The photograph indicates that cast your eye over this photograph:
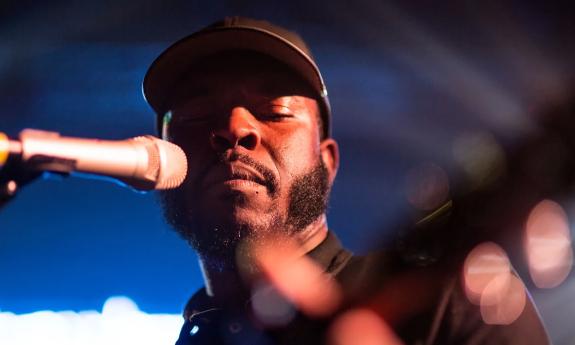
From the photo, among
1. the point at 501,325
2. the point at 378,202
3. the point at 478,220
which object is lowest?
the point at 501,325

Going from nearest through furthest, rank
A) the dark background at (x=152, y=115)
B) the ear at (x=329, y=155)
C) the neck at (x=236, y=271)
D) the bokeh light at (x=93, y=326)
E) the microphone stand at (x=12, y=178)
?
the microphone stand at (x=12, y=178), the neck at (x=236, y=271), the ear at (x=329, y=155), the bokeh light at (x=93, y=326), the dark background at (x=152, y=115)

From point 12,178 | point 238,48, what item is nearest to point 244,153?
point 238,48

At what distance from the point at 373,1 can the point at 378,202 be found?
3.61ft

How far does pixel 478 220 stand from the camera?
5.28ft

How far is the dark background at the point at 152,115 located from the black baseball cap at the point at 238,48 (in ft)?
3.33

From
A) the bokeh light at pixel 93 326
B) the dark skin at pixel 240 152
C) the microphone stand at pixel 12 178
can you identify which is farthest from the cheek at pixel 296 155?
the bokeh light at pixel 93 326

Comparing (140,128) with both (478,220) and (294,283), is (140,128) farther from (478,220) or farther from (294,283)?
(478,220)

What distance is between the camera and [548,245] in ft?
7.32

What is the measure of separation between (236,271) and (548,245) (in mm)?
1255

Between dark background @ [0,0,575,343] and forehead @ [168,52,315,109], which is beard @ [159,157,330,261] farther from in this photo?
dark background @ [0,0,575,343]

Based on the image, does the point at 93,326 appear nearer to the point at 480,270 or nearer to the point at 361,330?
the point at 361,330

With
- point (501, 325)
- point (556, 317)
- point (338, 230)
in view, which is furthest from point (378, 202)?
point (501, 325)

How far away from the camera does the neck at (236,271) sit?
183 centimetres

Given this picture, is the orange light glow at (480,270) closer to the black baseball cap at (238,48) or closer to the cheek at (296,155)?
the cheek at (296,155)
